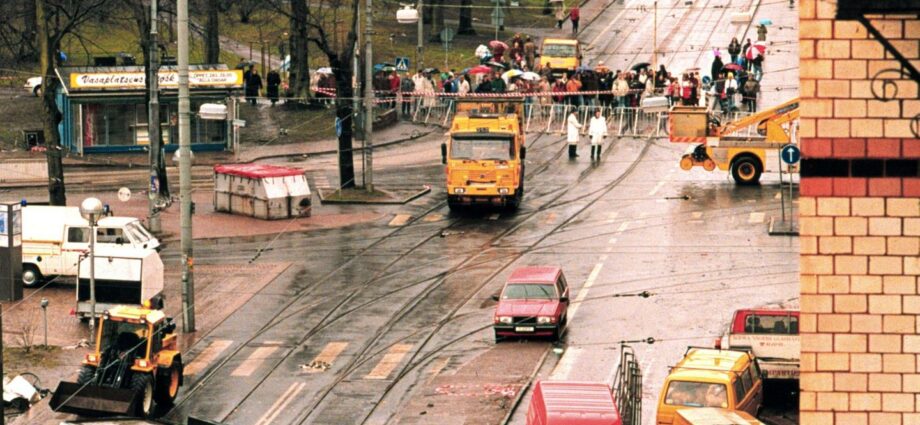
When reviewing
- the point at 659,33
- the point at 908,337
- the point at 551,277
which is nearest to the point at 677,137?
the point at 551,277

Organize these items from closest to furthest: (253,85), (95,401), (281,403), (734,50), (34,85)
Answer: (95,401) → (281,403) → (734,50) → (253,85) → (34,85)

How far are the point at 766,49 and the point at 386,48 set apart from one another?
18.7 meters

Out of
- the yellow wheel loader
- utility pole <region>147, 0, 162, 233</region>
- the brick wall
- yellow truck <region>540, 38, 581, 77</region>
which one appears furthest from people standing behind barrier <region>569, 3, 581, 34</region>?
the brick wall

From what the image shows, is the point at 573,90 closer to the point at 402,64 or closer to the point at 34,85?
the point at 402,64

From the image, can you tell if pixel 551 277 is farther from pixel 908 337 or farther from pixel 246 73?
pixel 246 73

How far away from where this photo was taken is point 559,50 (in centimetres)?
7894

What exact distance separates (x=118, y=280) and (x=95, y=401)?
10.1m

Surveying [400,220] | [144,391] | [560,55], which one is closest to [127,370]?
[144,391]

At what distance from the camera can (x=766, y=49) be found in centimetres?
8331

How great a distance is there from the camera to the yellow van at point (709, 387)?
3109cm

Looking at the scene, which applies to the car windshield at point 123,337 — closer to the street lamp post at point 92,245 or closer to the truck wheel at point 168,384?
the truck wheel at point 168,384

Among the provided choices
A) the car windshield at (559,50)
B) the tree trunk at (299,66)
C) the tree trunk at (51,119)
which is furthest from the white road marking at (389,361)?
the car windshield at (559,50)

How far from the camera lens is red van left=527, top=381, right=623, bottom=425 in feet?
94.3

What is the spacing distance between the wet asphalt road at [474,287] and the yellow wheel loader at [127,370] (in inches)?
41.0
